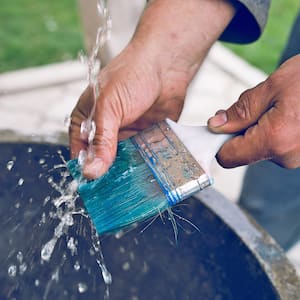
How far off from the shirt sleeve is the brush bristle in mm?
388

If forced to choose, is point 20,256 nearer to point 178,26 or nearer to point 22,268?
point 22,268

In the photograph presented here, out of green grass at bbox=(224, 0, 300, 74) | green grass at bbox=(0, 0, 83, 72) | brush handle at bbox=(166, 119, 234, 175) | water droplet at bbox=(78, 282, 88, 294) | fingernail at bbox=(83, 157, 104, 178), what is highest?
brush handle at bbox=(166, 119, 234, 175)

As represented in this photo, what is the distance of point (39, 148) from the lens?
120cm

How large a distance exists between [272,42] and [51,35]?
3.48 ft

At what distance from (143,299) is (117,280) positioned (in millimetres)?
71

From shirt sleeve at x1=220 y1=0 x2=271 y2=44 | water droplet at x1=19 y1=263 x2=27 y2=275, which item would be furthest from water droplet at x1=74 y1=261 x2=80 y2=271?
shirt sleeve at x1=220 y1=0 x2=271 y2=44

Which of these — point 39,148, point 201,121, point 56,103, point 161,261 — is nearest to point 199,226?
point 161,261

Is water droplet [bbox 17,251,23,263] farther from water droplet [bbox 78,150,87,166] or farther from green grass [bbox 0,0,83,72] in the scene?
green grass [bbox 0,0,83,72]

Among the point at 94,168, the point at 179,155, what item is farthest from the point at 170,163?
the point at 94,168

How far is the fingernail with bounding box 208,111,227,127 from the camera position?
984mm

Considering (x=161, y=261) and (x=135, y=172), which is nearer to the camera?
(x=135, y=172)

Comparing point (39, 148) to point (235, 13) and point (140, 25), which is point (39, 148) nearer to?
point (140, 25)

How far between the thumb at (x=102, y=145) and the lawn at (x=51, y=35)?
1613 millimetres

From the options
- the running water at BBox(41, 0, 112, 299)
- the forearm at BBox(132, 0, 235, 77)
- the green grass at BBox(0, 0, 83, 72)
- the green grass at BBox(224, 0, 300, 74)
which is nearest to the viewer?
the running water at BBox(41, 0, 112, 299)
